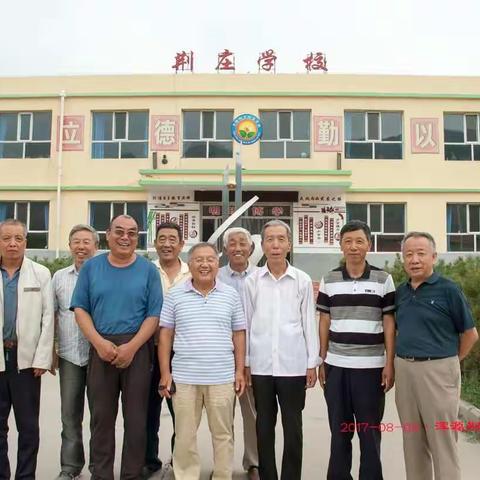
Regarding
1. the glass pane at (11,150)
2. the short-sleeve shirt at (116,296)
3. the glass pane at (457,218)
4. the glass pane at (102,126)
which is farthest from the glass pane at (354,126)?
the short-sleeve shirt at (116,296)

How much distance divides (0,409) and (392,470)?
2.57 metres

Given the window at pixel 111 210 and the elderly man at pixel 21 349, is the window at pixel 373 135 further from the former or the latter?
the elderly man at pixel 21 349

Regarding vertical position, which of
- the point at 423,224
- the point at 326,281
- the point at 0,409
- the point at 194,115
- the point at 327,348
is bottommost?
the point at 0,409

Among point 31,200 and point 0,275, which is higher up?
point 31,200

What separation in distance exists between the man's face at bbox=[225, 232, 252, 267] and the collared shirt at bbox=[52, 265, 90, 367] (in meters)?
1.05

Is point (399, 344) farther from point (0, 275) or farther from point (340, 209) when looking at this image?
point (340, 209)

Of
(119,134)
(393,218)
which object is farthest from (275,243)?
(119,134)

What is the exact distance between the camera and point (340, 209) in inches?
567

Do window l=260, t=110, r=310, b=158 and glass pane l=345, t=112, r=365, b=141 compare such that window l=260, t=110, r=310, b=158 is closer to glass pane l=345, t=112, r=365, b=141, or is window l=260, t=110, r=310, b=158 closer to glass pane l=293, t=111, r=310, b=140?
glass pane l=293, t=111, r=310, b=140

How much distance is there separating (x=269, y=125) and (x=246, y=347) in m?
12.4

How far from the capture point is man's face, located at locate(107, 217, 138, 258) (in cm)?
298

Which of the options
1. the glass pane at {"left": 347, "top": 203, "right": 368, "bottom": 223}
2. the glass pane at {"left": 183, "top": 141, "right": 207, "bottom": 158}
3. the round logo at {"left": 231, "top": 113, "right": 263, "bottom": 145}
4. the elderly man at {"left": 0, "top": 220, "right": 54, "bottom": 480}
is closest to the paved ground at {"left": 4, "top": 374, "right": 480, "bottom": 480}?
the elderly man at {"left": 0, "top": 220, "right": 54, "bottom": 480}

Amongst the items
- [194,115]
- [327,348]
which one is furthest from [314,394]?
[194,115]

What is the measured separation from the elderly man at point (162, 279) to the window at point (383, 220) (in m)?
11.6
